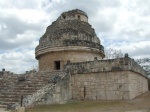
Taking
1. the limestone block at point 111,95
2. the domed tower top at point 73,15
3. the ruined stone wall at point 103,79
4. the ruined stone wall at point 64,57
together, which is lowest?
the limestone block at point 111,95

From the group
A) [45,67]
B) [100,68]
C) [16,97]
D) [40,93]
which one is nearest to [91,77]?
[100,68]

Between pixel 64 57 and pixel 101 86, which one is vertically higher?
pixel 64 57

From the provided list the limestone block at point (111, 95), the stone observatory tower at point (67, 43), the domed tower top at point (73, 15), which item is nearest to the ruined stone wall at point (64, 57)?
the stone observatory tower at point (67, 43)

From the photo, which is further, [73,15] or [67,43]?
[73,15]

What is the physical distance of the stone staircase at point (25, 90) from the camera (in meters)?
10.3

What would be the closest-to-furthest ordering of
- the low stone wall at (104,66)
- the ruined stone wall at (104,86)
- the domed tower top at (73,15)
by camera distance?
the ruined stone wall at (104,86) < the low stone wall at (104,66) < the domed tower top at (73,15)

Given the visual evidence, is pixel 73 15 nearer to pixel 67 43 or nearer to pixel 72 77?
pixel 67 43

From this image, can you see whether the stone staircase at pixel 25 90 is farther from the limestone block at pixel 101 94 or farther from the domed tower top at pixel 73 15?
the domed tower top at pixel 73 15

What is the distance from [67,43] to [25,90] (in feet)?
17.8

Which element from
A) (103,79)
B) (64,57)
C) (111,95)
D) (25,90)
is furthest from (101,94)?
(64,57)

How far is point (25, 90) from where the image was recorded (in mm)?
11453

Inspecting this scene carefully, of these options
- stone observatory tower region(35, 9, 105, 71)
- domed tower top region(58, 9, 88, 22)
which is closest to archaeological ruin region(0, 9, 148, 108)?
stone observatory tower region(35, 9, 105, 71)

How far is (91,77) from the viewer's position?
12.7 meters

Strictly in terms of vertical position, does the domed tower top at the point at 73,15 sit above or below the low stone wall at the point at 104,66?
above
